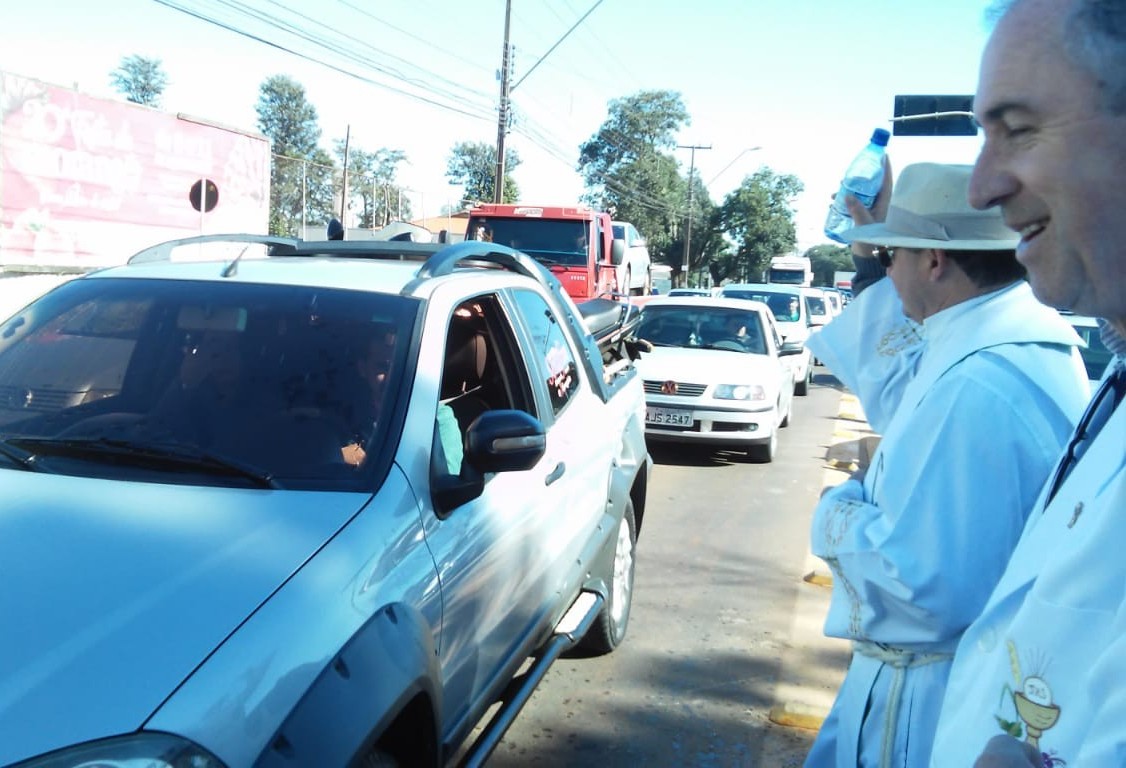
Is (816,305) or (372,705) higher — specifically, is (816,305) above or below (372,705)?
above

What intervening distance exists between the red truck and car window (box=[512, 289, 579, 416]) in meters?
13.9

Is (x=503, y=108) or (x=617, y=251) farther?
(x=503, y=108)

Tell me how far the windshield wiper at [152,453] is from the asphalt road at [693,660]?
5.89 ft

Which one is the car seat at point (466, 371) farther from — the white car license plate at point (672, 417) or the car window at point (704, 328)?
the car window at point (704, 328)

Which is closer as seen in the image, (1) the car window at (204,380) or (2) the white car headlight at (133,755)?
(2) the white car headlight at (133,755)

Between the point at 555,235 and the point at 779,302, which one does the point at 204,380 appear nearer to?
the point at 779,302

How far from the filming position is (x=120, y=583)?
6.33 feet

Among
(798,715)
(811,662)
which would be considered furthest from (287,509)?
(811,662)

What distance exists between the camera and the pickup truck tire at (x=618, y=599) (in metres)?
4.61

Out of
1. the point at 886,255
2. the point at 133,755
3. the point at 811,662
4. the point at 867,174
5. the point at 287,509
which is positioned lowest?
the point at 811,662

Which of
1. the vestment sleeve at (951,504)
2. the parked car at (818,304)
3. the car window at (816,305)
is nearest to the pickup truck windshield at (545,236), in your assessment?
the parked car at (818,304)

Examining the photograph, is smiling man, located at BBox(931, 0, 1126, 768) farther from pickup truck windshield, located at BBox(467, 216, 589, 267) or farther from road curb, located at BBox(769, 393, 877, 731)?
pickup truck windshield, located at BBox(467, 216, 589, 267)

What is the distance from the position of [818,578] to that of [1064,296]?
5.38 metres

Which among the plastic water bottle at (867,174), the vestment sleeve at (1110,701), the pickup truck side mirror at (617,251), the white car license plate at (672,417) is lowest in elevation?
the white car license plate at (672,417)
